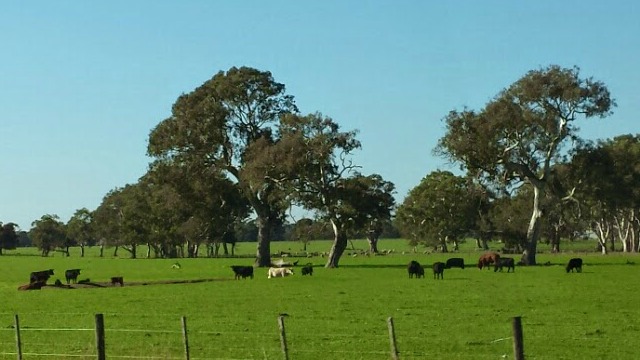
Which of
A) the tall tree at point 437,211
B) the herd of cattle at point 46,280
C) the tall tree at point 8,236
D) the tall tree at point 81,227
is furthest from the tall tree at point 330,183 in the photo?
the tall tree at point 8,236

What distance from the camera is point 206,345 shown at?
2150cm

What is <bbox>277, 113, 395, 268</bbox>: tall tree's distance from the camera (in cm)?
6906

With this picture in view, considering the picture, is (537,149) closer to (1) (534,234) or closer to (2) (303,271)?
(1) (534,234)

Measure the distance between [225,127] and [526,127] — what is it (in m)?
24.0

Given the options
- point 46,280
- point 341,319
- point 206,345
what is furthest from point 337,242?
point 206,345

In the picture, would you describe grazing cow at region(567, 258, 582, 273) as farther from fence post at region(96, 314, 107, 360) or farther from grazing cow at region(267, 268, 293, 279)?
fence post at region(96, 314, 107, 360)

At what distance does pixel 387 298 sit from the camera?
3612 cm

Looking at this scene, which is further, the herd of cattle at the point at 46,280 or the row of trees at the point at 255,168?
the row of trees at the point at 255,168

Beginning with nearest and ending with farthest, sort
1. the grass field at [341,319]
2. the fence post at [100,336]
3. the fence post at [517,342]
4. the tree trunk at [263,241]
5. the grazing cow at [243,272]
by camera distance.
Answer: the fence post at [517,342] → the fence post at [100,336] → the grass field at [341,319] → the grazing cow at [243,272] → the tree trunk at [263,241]

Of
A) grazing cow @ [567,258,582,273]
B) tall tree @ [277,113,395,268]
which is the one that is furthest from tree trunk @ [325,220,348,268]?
grazing cow @ [567,258,582,273]

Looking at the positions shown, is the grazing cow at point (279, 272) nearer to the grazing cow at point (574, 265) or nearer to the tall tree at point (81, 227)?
the grazing cow at point (574, 265)

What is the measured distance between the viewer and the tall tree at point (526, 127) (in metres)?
69.5

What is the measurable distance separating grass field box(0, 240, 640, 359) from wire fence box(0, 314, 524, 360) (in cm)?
3

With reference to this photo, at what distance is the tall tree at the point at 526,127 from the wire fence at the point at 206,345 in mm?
47428
